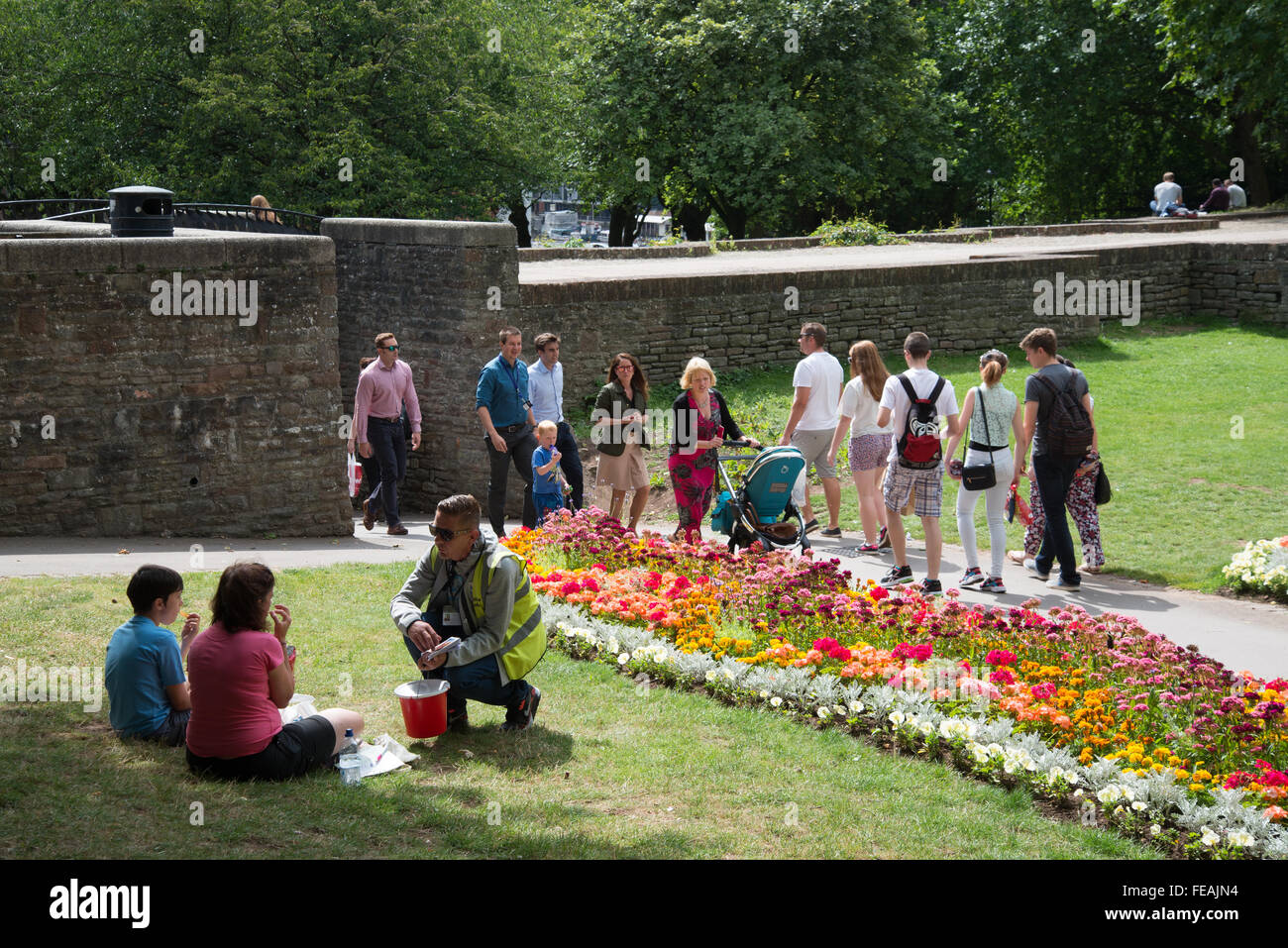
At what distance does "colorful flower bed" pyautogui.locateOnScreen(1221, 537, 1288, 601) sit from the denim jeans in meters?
6.05

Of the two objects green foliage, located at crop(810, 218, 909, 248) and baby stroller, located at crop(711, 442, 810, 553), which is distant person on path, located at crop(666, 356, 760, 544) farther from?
green foliage, located at crop(810, 218, 909, 248)

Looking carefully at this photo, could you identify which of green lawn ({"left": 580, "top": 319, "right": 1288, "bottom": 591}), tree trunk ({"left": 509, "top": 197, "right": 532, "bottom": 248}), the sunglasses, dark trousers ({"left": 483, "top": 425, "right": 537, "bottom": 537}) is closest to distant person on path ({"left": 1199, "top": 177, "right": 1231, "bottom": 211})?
green lawn ({"left": 580, "top": 319, "right": 1288, "bottom": 591})

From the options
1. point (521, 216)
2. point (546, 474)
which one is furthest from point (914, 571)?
point (521, 216)

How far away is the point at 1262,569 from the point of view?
9.78 meters

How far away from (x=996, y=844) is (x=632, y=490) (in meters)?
6.37

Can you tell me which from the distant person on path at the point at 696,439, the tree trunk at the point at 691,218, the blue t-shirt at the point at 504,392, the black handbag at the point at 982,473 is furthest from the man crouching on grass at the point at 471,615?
the tree trunk at the point at 691,218

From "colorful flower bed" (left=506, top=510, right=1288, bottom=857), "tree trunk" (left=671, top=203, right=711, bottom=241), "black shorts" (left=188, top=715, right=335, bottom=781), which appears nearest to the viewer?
"black shorts" (left=188, top=715, right=335, bottom=781)

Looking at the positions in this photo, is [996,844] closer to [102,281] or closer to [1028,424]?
[1028,424]

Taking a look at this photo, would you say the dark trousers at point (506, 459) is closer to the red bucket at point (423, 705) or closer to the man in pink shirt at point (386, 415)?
the man in pink shirt at point (386, 415)

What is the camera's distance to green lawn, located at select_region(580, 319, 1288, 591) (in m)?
11.3

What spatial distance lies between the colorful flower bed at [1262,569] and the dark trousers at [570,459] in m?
5.35

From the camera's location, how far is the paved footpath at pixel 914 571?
345 inches

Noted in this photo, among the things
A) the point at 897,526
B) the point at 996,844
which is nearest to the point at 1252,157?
the point at 897,526

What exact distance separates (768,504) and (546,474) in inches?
77.0
